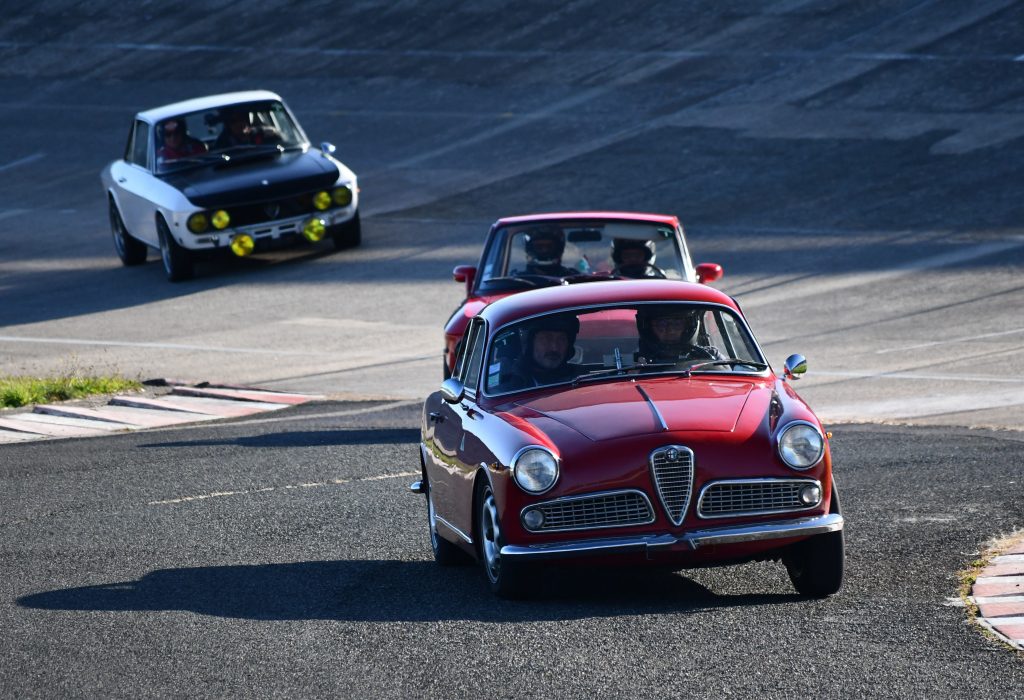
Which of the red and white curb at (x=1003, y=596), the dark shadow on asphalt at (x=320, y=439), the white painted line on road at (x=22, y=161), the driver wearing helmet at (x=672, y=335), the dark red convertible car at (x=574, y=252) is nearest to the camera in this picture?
the red and white curb at (x=1003, y=596)

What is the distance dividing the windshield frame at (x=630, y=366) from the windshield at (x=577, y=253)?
4560mm

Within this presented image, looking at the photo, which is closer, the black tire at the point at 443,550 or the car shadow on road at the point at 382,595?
the car shadow on road at the point at 382,595

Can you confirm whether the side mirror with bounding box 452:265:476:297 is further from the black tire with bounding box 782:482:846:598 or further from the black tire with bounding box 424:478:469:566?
the black tire with bounding box 782:482:846:598

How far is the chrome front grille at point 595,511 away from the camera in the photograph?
7.79 m

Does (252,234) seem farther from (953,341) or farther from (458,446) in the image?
(458,446)

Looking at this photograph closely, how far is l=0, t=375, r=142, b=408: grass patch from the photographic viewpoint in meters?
15.9


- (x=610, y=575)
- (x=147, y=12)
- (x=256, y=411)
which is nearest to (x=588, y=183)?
(x=256, y=411)

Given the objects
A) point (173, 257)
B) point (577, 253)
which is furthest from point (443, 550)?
point (173, 257)

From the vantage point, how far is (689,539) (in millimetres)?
7664

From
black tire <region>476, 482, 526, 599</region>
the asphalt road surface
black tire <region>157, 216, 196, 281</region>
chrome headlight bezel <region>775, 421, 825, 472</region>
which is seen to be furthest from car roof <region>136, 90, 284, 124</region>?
chrome headlight bezel <region>775, 421, 825, 472</region>

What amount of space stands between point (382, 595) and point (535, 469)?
1081 mm

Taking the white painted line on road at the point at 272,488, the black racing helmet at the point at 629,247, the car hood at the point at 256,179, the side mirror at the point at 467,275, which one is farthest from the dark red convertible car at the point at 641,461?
the car hood at the point at 256,179

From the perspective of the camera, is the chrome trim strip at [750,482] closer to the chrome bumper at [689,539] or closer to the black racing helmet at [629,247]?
the chrome bumper at [689,539]

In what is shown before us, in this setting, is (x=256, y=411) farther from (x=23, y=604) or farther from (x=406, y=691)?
(x=406, y=691)
